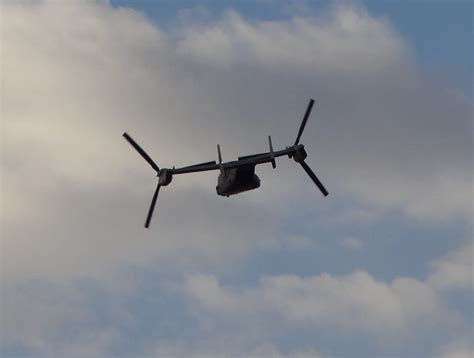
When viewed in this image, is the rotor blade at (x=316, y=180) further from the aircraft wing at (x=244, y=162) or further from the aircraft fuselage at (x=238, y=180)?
the aircraft fuselage at (x=238, y=180)

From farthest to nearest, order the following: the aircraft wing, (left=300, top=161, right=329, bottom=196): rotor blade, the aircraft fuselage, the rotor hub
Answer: (left=300, top=161, right=329, bottom=196): rotor blade → the aircraft fuselage → the rotor hub → the aircraft wing

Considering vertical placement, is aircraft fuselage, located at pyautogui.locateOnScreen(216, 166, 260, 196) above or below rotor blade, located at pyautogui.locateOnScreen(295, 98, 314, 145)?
below

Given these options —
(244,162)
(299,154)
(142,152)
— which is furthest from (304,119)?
(142,152)

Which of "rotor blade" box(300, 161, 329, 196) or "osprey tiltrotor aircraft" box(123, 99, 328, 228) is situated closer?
"osprey tiltrotor aircraft" box(123, 99, 328, 228)

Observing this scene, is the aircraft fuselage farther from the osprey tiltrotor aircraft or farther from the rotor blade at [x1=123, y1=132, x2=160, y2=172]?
the rotor blade at [x1=123, y1=132, x2=160, y2=172]

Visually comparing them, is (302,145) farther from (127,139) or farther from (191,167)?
(127,139)

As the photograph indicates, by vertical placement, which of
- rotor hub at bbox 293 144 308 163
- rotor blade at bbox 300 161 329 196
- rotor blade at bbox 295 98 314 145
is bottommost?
rotor hub at bbox 293 144 308 163

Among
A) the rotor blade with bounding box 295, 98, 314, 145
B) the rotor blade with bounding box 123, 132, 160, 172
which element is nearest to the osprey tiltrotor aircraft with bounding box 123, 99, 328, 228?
the rotor blade with bounding box 295, 98, 314, 145

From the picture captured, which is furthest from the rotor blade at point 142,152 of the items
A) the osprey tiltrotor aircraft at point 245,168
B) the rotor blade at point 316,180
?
the rotor blade at point 316,180

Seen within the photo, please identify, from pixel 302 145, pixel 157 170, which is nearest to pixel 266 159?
pixel 302 145

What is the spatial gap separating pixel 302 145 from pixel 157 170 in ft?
70.6

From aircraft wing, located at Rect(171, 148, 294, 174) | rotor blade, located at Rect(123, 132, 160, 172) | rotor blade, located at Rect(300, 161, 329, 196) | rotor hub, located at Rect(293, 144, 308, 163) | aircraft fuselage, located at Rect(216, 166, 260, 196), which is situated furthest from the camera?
rotor blade, located at Rect(123, 132, 160, 172)

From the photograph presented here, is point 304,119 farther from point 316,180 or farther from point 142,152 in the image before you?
point 142,152

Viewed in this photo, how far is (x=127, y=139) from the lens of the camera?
158 metres
